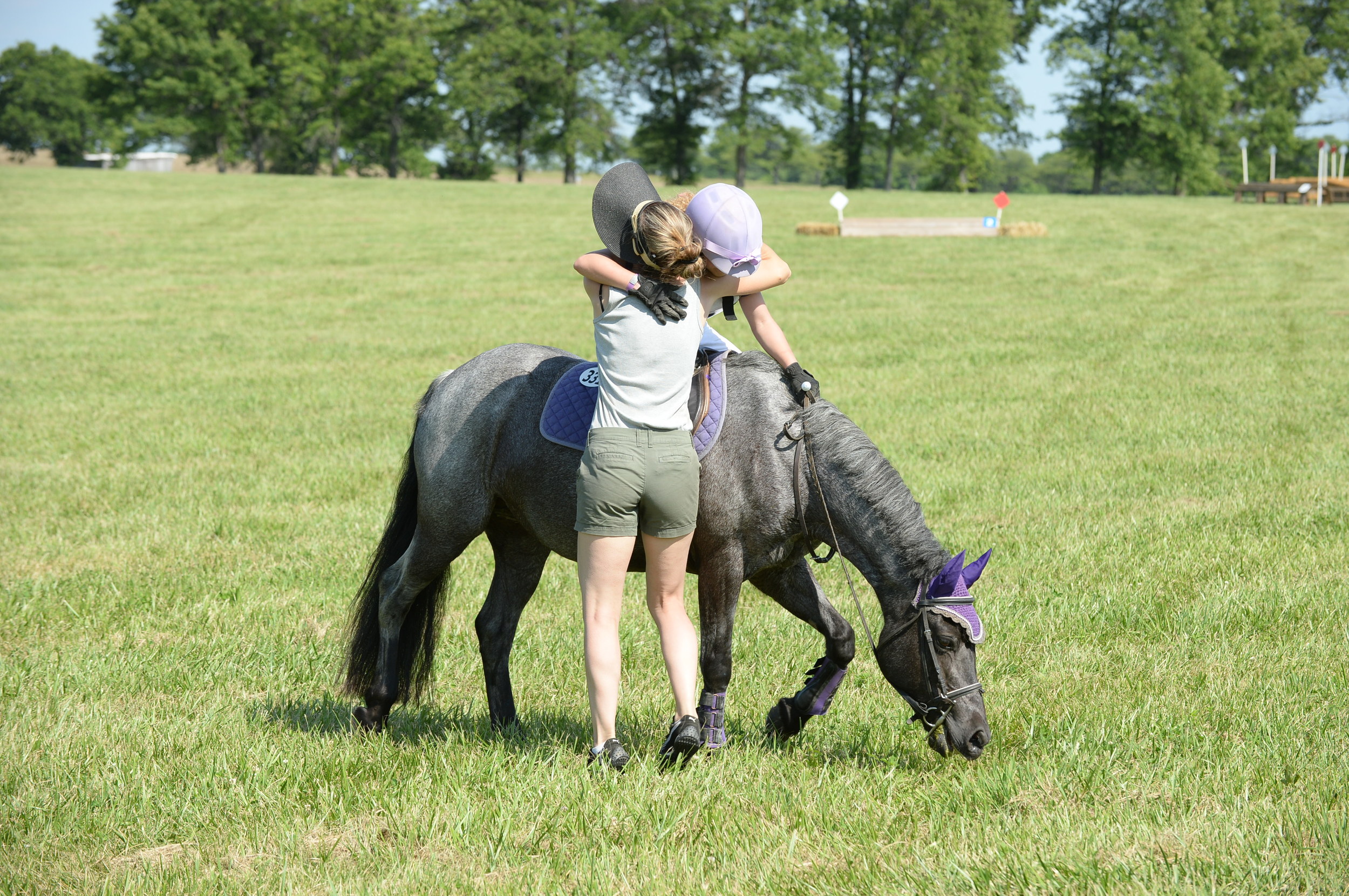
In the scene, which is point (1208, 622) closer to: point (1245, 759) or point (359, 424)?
point (1245, 759)

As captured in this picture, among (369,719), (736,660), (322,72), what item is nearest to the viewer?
(369,719)

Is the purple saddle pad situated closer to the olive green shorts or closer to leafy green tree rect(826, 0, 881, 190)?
the olive green shorts

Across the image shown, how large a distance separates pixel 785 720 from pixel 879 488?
1130mm

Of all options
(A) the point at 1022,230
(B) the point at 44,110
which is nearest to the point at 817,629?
(A) the point at 1022,230

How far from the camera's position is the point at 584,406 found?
4453mm

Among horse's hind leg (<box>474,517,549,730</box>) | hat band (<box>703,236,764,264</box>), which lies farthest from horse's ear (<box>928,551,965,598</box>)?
horse's hind leg (<box>474,517,549,730</box>)

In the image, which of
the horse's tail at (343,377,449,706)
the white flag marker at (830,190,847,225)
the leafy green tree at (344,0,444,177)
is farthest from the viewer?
the leafy green tree at (344,0,444,177)

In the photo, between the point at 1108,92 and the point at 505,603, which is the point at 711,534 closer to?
the point at 505,603

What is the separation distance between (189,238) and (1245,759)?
110 ft

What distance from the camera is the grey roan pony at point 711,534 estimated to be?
13.8ft

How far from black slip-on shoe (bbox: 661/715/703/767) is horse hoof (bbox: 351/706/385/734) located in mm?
1513

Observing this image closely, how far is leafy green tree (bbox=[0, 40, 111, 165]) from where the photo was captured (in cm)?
9756

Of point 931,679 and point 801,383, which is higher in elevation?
point 801,383

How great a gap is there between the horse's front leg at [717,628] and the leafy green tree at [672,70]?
69572 mm
